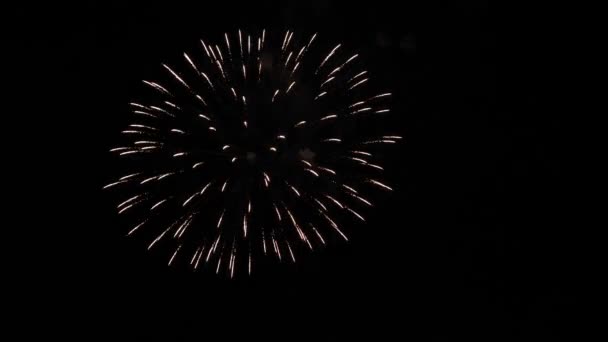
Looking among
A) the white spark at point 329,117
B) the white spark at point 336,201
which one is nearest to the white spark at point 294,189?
the white spark at point 336,201

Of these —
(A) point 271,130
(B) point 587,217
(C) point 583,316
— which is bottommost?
(C) point 583,316

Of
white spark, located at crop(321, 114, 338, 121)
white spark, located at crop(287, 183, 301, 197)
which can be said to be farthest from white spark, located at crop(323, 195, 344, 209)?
white spark, located at crop(321, 114, 338, 121)

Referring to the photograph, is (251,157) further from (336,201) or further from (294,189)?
(336,201)

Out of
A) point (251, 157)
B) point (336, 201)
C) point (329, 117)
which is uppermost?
point (329, 117)

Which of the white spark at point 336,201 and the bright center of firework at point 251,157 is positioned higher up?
the bright center of firework at point 251,157

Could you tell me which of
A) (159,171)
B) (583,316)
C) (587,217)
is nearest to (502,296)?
(583,316)

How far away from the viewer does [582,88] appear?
5.68 m

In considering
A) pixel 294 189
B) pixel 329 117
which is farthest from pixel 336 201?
pixel 329 117

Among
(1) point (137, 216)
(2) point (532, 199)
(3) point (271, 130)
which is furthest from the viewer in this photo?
(2) point (532, 199)

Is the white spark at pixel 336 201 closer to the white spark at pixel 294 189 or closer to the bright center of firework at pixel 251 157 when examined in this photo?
the white spark at pixel 294 189

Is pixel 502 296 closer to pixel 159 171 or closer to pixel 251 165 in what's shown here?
pixel 251 165

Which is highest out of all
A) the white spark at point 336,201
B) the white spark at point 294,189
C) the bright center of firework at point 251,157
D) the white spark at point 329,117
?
the white spark at point 329,117

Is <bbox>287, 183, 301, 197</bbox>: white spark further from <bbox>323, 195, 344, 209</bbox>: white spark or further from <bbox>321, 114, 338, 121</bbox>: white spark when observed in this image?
<bbox>321, 114, 338, 121</bbox>: white spark

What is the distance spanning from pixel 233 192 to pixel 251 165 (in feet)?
0.93
